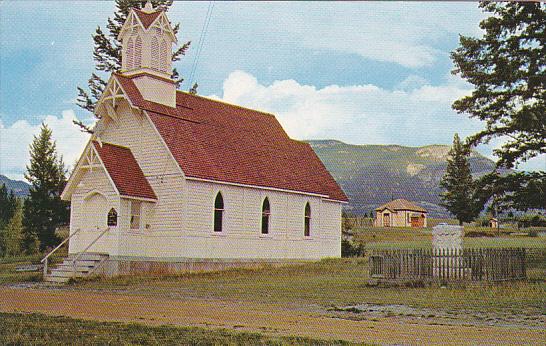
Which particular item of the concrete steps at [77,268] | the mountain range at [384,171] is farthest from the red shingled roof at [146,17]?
the mountain range at [384,171]

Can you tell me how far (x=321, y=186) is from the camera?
132 feet

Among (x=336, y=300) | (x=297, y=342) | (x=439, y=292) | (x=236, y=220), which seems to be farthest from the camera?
(x=236, y=220)

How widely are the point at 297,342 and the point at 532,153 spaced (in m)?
26.4

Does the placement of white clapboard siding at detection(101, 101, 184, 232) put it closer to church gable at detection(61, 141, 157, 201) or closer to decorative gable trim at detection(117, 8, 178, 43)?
church gable at detection(61, 141, 157, 201)

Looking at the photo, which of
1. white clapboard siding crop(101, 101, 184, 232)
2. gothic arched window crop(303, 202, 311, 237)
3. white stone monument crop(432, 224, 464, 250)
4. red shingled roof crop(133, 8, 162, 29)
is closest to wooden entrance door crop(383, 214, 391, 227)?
gothic arched window crop(303, 202, 311, 237)

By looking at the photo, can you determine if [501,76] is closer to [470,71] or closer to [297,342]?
[470,71]

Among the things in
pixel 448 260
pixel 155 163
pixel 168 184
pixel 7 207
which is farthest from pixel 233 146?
pixel 7 207

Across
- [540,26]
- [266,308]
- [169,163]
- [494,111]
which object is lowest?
[266,308]

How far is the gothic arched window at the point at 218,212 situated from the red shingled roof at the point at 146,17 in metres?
9.45

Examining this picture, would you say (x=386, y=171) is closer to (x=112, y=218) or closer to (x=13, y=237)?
(x=13, y=237)

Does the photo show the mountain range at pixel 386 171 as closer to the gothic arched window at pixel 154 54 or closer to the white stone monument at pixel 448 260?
the gothic arched window at pixel 154 54

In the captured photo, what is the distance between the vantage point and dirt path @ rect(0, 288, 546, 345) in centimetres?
1175

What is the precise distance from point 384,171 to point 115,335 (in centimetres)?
9263

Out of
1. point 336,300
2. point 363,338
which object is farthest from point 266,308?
point 363,338
